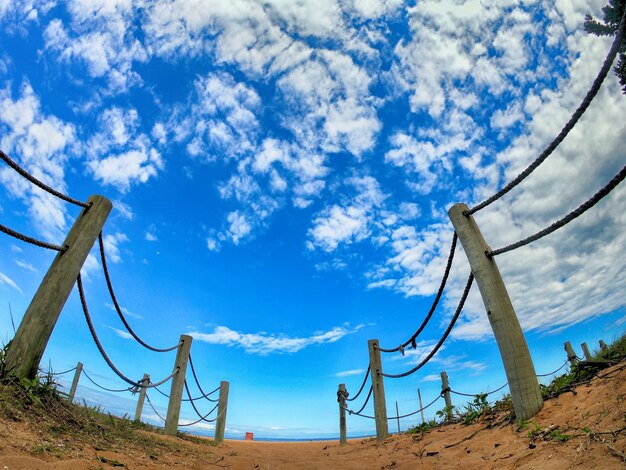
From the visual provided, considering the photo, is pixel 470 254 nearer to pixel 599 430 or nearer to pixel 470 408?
pixel 599 430

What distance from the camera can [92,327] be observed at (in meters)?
4.22

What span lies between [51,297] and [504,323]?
14.7 ft

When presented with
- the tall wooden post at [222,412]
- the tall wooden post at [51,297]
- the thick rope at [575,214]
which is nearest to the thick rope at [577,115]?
the thick rope at [575,214]

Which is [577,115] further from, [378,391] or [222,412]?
[222,412]

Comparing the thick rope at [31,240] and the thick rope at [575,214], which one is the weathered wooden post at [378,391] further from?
the thick rope at [31,240]

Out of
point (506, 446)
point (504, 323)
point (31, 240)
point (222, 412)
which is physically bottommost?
point (506, 446)

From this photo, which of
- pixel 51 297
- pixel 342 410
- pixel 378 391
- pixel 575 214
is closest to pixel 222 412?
pixel 342 410

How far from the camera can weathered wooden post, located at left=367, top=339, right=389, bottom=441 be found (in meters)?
6.56

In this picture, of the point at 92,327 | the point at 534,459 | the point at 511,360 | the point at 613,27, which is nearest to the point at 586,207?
the point at 511,360

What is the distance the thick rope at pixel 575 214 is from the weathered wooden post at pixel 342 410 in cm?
723

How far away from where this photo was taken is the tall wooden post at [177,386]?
6.85 metres

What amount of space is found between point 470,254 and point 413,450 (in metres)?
2.39

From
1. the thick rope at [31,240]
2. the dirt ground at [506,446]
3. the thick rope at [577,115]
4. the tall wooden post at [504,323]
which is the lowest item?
the dirt ground at [506,446]

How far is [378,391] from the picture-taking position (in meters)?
6.83
